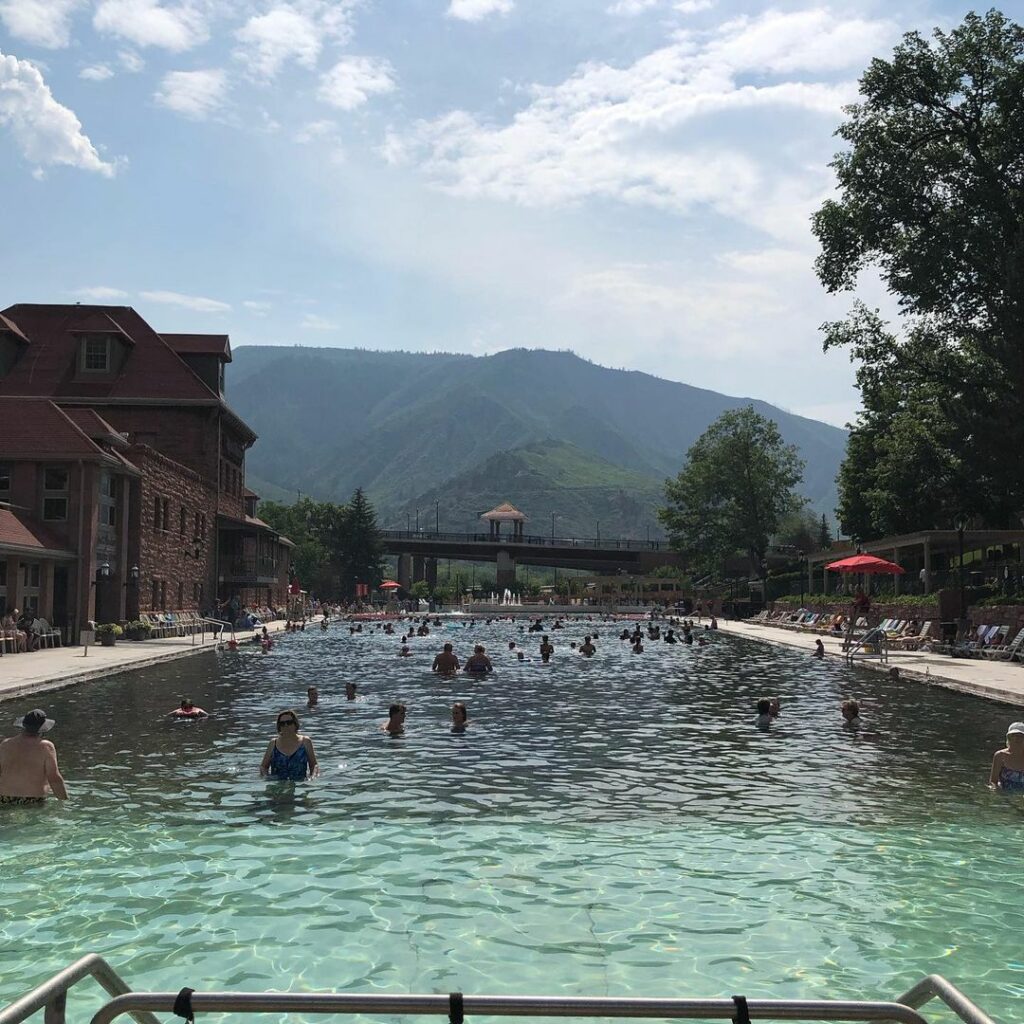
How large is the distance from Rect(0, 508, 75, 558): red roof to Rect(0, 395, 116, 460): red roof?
2404 mm

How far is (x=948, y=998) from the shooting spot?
3.35m

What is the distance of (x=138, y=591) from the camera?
42125 mm

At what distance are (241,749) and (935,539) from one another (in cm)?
3406

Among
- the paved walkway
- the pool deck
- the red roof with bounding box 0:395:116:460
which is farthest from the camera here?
the red roof with bounding box 0:395:116:460

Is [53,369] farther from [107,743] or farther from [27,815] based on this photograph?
[27,815]

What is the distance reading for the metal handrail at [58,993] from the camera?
10.1 feet

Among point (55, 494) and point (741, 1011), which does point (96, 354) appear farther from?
point (741, 1011)

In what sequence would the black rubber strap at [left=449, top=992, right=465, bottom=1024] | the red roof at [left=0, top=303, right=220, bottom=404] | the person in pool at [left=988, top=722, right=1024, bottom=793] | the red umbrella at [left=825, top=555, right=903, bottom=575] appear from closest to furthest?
the black rubber strap at [left=449, top=992, right=465, bottom=1024] < the person in pool at [left=988, top=722, right=1024, bottom=793] < the red umbrella at [left=825, top=555, right=903, bottom=575] < the red roof at [left=0, top=303, right=220, bottom=404]

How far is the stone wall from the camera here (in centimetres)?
4203

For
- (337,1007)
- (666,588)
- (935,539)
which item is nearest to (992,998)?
→ (337,1007)

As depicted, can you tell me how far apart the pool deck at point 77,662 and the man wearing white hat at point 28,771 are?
9578 mm

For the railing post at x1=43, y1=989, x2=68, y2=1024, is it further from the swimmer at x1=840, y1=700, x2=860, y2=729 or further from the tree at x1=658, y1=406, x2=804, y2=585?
the tree at x1=658, y1=406, x2=804, y2=585

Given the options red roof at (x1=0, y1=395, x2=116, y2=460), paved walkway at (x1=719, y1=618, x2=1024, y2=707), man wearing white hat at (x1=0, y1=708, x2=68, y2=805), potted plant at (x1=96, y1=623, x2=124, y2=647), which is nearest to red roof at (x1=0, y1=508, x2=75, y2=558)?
red roof at (x1=0, y1=395, x2=116, y2=460)

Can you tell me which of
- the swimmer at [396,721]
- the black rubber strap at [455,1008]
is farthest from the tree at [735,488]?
the black rubber strap at [455,1008]
